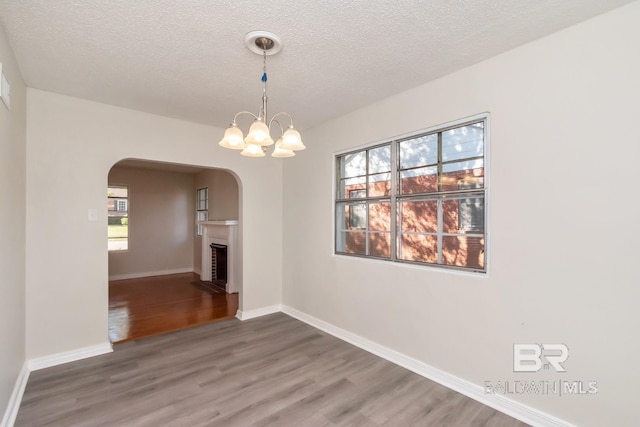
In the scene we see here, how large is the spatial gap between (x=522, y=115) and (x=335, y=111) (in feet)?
5.94

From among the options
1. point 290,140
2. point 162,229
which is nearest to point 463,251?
point 290,140

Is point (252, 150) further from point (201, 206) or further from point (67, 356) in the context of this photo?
point (201, 206)

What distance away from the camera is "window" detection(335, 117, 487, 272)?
233 cm

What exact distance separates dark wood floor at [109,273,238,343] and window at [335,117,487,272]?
2.25 m

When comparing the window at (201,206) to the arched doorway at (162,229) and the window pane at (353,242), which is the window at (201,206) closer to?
the arched doorway at (162,229)

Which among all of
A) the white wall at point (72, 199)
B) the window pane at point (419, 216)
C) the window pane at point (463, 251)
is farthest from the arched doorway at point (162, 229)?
the window pane at point (463, 251)

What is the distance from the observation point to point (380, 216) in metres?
3.07

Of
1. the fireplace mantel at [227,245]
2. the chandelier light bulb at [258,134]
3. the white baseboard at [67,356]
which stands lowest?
the white baseboard at [67,356]

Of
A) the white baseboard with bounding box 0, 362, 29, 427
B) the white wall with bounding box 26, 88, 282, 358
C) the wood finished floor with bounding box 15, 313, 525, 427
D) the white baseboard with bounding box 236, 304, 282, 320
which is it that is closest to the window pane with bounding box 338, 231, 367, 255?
the wood finished floor with bounding box 15, 313, 525, 427

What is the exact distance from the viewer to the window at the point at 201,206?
7082 millimetres

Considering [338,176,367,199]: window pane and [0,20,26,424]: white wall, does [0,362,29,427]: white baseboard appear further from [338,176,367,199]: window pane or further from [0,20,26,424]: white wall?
[338,176,367,199]: window pane

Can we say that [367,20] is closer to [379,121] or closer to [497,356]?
[379,121]

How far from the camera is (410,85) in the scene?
8.54ft

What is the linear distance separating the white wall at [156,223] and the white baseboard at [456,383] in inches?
205
